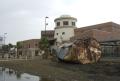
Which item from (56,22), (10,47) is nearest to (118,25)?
(56,22)

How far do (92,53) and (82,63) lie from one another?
2235 mm

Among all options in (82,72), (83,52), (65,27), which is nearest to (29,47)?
(65,27)

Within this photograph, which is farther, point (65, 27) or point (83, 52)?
point (65, 27)

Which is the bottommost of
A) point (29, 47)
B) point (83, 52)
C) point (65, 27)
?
point (83, 52)

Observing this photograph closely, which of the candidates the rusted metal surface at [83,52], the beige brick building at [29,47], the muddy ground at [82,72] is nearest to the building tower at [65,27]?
the beige brick building at [29,47]

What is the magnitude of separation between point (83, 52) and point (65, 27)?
160ft

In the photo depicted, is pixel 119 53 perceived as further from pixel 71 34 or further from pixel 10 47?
pixel 10 47

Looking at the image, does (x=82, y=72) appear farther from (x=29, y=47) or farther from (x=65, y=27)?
(x=29, y=47)

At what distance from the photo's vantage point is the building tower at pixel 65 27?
88.6 meters

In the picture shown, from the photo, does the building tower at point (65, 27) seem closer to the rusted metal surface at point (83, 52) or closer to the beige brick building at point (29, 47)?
the beige brick building at point (29, 47)

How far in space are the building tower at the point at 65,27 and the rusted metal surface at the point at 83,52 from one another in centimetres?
4571

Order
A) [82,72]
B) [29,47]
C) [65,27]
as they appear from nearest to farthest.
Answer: [82,72]
[65,27]
[29,47]

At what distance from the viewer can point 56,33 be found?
303ft

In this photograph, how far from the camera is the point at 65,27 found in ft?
292
